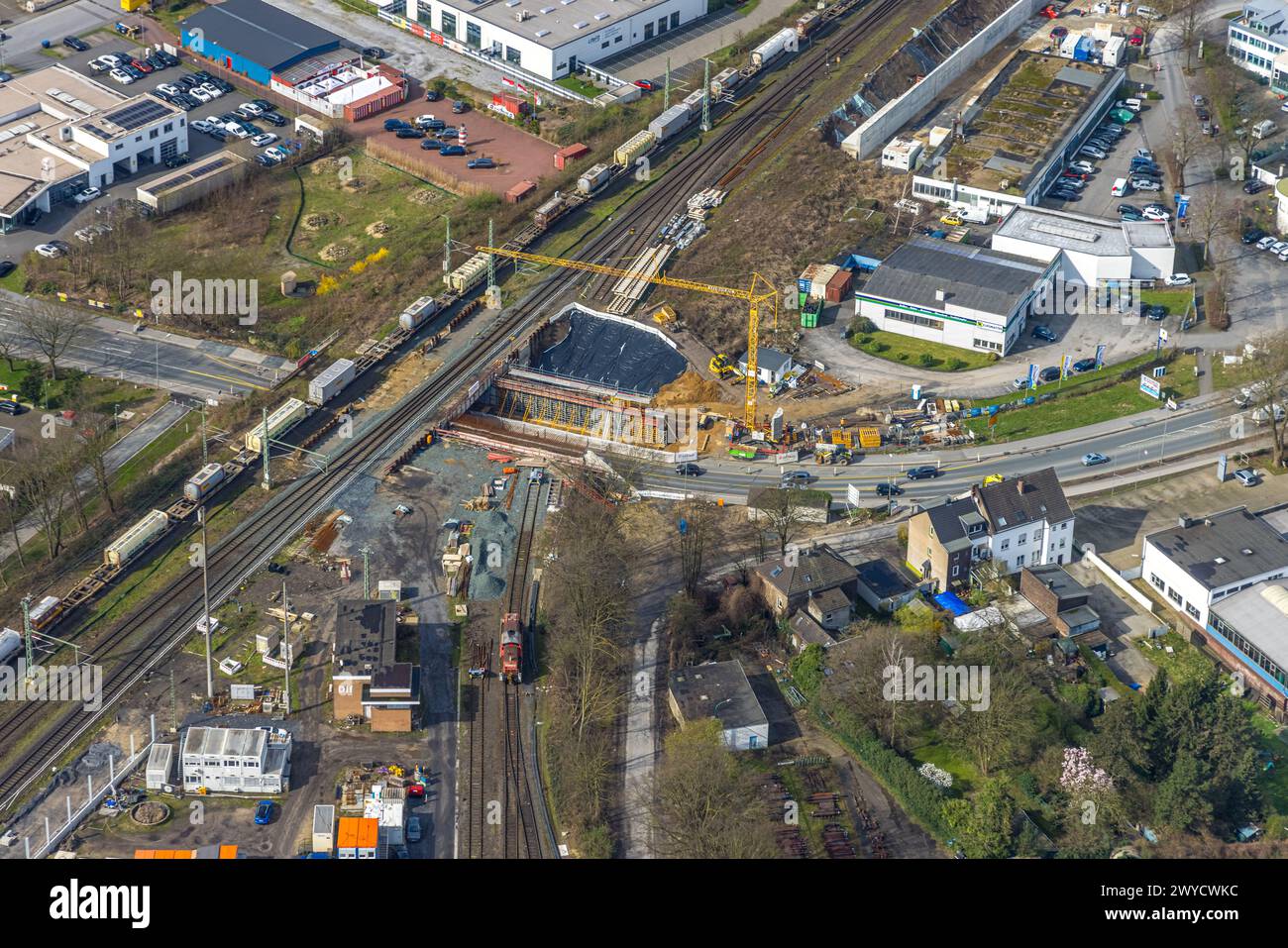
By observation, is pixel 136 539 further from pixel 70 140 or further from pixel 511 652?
pixel 70 140

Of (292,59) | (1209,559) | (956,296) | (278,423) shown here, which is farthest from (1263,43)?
(278,423)

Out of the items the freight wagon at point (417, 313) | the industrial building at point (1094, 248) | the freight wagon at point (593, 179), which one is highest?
the industrial building at point (1094, 248)

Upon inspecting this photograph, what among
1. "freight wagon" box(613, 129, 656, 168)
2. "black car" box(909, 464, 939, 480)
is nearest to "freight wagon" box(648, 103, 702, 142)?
"freight wagon" box(613, 129, 656, 168)

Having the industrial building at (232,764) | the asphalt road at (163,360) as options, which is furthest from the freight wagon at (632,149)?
the industrial building at (232,764)

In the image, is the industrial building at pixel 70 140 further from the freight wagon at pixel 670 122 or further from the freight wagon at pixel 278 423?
the freight wagon at pixel 670 122

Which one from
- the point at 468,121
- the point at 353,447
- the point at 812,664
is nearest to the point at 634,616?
the point at 812,664
